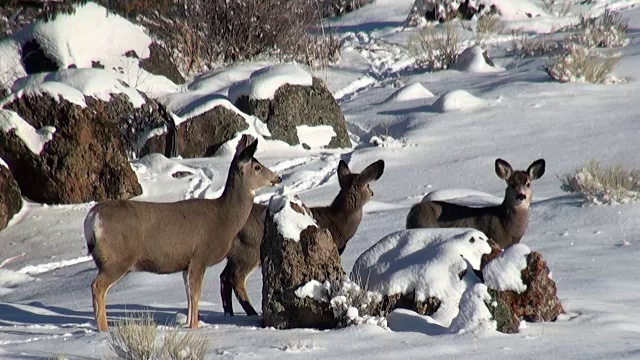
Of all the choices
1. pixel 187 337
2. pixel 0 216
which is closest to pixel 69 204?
pixel 0 216

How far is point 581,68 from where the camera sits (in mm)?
21688

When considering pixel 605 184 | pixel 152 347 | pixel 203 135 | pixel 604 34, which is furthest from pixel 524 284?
pixel 604 34

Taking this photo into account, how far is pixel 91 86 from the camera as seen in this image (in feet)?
64.5

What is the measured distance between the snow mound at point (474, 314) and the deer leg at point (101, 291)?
3085mm

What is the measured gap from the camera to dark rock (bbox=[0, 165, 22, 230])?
655 inches

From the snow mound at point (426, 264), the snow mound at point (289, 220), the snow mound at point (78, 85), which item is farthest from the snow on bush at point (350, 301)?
the snow mound at point (78, 85)

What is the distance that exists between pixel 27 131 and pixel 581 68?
10370 mm

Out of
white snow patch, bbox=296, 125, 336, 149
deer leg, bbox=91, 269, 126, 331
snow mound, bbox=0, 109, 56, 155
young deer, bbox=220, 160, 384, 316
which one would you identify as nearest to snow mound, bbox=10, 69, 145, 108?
snow mound, bbox=0, 109, 56, 155

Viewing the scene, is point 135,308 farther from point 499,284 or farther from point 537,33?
point 537,33

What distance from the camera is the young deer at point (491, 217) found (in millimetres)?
11891

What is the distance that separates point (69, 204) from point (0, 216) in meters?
1.18

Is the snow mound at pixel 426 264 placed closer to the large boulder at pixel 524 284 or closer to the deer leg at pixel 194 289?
the large boulder at pixel 524 284

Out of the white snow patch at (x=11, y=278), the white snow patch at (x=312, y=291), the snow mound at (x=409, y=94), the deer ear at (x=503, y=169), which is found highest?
the white snow patch at (x=312, y=291)

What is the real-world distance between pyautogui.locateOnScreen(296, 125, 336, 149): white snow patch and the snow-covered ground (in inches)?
12.2
